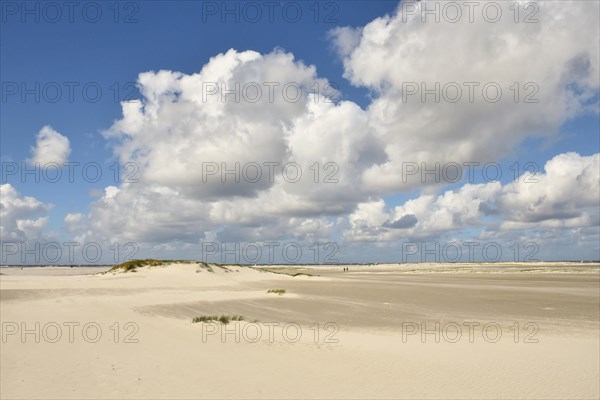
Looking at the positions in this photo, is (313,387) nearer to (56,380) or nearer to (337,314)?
(56,380)

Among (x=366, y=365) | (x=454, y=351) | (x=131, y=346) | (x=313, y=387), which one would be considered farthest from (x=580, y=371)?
(x=131, y=346)

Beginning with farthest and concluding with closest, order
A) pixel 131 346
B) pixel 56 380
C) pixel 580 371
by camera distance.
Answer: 1. pixel 131 346
2. pixel 580 371
3. pixel 56 380

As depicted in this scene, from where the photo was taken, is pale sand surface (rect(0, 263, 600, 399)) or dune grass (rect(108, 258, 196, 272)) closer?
pale sand surface (rect(0, 263, 600, 399))

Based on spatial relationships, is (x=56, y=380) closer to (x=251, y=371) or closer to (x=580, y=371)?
(x=251, y=371)

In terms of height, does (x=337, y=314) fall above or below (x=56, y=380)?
below

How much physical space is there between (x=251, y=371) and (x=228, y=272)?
174 ft

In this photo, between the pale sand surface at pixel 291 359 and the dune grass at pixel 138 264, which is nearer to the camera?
the pale sand surface at pixel 291 359

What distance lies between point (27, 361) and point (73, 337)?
287 cm

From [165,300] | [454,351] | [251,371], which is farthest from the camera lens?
[165,300]

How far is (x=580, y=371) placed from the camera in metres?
10.7

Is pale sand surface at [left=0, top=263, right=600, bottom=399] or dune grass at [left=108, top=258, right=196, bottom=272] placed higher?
pale sand surface at [left=0, top=263, right=600, bottom=399]

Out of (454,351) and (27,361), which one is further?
(454,351)

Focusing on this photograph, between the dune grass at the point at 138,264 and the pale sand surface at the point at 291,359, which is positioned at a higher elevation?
the pale sand surface at the point at 291,359

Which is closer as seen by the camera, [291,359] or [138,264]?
[291,359]
